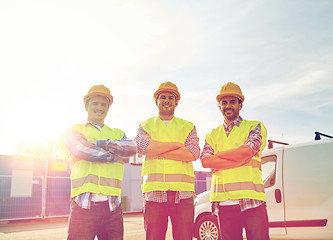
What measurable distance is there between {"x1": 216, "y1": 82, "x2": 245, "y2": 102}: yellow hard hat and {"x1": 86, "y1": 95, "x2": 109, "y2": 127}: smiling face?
1171 millimetres

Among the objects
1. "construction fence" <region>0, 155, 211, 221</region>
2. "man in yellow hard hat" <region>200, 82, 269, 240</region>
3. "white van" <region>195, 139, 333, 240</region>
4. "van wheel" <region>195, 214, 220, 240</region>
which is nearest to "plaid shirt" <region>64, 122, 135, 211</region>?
"man in yellow hard hat" <region>200, 82, 269, 240</region>

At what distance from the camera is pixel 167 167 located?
10.7ft

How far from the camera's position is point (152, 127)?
A: 11.5 ft

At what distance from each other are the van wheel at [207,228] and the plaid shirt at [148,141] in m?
3.93

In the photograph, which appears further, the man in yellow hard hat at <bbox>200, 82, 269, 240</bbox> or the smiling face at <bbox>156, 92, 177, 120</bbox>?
the smiling face at <bbox>156, 92, 177, 120</bbox>

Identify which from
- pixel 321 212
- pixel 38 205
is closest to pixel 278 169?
pixel 321 212

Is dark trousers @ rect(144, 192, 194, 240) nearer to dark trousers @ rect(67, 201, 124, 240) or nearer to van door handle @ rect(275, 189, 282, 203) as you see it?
dark trousers @ rect(67, 201, 124, 240)

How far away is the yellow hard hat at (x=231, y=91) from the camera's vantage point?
11.3 feet

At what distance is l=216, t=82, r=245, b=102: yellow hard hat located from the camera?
3.45 metres

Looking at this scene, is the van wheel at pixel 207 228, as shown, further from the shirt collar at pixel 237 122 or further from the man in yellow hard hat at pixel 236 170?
the shirt collar at pixel 237 122

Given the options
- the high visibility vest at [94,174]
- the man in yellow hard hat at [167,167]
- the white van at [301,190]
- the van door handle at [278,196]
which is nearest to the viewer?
the high visibility vest at [94,174]

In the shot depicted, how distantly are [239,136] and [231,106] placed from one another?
316mm

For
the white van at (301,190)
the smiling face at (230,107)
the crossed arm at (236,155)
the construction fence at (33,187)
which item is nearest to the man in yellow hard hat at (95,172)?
the crossed arm at (236,155)

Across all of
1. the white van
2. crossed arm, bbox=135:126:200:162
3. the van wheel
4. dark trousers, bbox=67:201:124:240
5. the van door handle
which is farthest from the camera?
the van wheel
